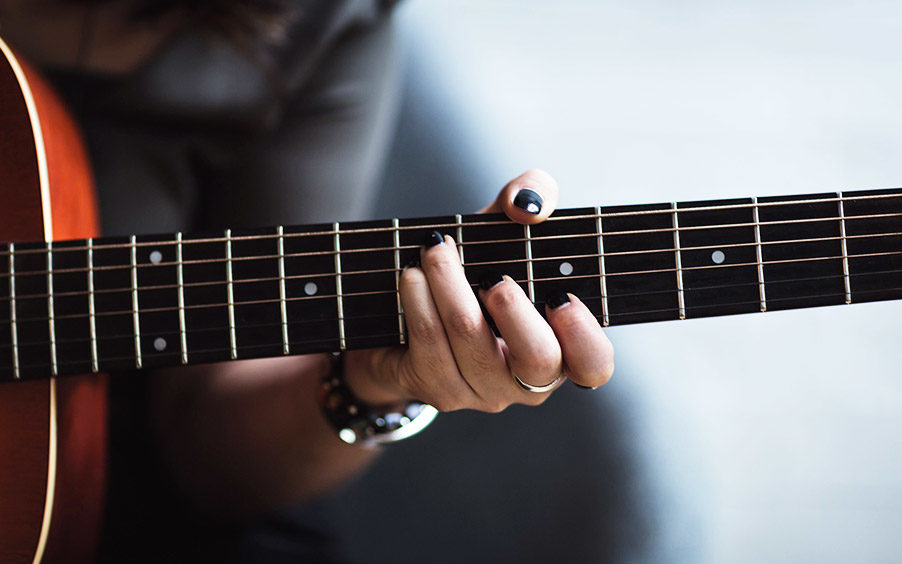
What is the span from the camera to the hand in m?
0.45

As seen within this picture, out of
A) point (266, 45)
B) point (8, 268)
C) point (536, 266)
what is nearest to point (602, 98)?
point (266, 45)

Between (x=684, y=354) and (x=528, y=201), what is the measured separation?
776mm

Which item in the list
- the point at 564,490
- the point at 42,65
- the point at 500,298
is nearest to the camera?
the point at 500,298

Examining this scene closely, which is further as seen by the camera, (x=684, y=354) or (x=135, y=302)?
(x=684, y=354)

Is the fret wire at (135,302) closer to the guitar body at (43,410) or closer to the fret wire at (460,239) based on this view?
the guitar body at (43,410)

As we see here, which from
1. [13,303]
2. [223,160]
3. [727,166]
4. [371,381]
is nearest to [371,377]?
[371,381]

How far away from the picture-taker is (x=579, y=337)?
46cm

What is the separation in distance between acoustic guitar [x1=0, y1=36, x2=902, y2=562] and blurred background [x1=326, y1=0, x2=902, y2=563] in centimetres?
64

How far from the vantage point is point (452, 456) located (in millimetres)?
1116

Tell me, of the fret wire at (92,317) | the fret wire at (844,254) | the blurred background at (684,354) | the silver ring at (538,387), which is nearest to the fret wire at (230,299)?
the fret wire at (92,317)

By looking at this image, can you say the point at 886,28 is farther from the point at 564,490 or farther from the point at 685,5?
the point at 564,490

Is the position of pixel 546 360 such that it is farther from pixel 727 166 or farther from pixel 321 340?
pixel 727 166

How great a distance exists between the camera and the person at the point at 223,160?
73 centimetres

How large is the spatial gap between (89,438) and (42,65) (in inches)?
18.1
